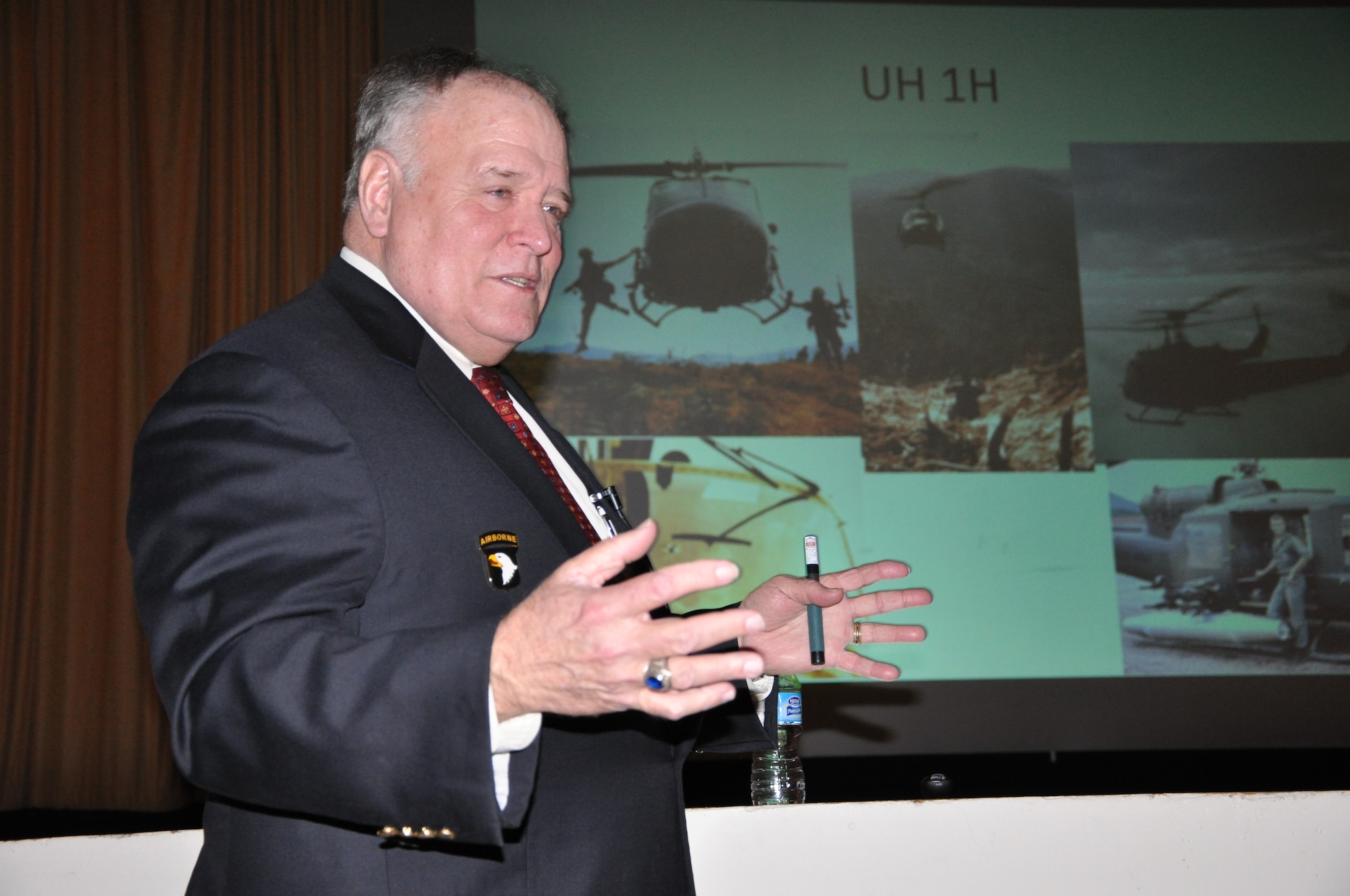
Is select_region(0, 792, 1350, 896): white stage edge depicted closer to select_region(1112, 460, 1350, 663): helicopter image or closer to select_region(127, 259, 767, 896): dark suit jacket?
select_region(127, 259, 767, 896): dark suit jacket

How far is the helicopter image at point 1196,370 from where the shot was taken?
12.7 ft

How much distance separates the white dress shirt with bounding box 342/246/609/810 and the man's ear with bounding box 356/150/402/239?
0.05 meters

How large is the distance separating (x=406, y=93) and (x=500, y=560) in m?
0.71

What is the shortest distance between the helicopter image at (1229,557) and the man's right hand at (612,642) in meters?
3.36

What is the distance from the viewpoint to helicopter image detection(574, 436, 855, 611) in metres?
3.61

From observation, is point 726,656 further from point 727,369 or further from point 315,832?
point 727,369

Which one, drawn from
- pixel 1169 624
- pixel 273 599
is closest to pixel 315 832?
pixel 273 599

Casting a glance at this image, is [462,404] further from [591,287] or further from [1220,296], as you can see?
[1220,296]

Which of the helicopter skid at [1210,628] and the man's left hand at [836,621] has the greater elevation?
the man's left hand at [836,621]

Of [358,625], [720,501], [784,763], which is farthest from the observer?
[720,501]

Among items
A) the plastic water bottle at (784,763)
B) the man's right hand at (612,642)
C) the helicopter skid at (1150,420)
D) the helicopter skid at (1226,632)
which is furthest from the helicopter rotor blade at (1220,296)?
the man's right hand at (612,642)

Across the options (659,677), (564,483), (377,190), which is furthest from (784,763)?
(659,677)

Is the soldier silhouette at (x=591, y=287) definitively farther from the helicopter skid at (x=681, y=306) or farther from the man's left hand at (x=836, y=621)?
the man's left hand at (x=836, y=621)

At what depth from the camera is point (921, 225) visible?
12.7ft
